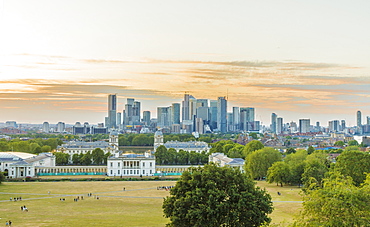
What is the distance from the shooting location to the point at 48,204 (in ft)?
175

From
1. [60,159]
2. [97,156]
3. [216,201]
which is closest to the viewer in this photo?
[216,201]

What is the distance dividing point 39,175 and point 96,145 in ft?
156

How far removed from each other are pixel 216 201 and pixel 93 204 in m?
24.5

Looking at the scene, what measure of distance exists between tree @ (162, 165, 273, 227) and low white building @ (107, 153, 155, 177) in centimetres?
6217

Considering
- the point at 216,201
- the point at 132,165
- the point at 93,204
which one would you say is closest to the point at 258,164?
the point at 132,165

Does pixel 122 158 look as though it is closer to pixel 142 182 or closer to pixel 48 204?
pixel 142 182

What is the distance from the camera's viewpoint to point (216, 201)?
3288 centimetres

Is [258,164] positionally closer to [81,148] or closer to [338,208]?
[338,208]

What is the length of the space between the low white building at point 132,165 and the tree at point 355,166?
153 ft

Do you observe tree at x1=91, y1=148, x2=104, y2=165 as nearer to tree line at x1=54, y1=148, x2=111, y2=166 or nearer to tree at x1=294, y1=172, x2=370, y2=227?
tree line at x1=54, y1=148, x2=111, y2=166

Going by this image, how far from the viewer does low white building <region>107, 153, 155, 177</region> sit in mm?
96250

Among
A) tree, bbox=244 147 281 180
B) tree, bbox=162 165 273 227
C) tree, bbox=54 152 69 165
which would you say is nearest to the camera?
tree, bbox=162 165 273 227

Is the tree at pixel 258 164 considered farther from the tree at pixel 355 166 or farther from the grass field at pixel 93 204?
the tree at pixel 355 166

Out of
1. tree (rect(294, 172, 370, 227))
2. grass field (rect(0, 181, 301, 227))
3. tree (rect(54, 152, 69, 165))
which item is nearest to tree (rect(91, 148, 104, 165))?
tree (rect(54, 152, 69, 165))
